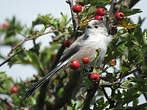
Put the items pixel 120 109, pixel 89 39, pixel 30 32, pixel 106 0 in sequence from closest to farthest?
pixel 120 109 < pixel 106 0 < pixel 30 32 < pixel 89 39

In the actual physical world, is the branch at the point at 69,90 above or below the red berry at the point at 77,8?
below

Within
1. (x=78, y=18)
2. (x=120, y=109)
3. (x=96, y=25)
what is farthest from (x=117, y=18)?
(x=96, y=25)

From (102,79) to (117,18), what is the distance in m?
0.68

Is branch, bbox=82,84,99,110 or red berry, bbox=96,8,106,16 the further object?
red berry, bbox=96,8,106,16

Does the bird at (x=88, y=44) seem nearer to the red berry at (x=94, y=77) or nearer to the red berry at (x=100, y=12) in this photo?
the red berry at (x=100, y=12)

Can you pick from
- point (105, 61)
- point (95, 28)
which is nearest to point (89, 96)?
point (105, 61)

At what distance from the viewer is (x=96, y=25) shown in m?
3.89

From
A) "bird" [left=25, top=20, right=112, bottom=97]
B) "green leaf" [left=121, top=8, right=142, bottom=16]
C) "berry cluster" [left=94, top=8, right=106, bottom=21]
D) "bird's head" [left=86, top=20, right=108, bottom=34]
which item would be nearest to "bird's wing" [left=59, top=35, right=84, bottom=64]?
"bird" [left=25, top=20, right=112, bottom=97]

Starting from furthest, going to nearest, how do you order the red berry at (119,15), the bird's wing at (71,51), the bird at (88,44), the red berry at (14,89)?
the red berry at (14,89) < the bird's wing at (71,51) < the bird at (88,44) < the red berry at (119,15)

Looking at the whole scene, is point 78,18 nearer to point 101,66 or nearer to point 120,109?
point 101,66

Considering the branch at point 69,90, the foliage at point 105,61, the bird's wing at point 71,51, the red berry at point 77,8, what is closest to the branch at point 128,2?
the foliage at point 105,61

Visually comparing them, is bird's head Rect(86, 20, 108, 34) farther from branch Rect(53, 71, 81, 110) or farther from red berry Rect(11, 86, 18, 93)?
branch Rect(53, 71, 81, 110)

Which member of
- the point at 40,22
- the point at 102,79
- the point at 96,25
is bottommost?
the point at 102,79

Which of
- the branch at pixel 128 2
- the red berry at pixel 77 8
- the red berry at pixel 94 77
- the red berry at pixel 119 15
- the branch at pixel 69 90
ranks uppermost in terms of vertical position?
the red berry at pixel 77 8
